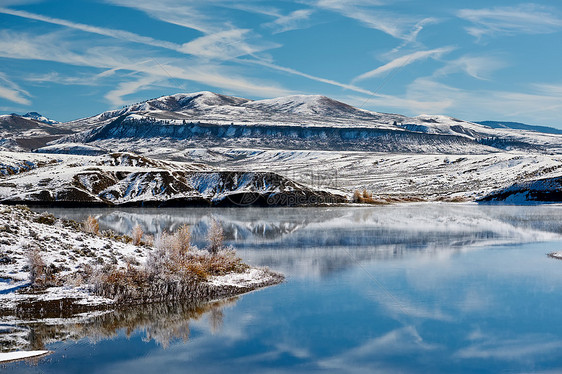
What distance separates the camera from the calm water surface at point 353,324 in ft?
61.6

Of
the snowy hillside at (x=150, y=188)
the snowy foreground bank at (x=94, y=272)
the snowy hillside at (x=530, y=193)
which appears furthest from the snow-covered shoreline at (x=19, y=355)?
the snowy hillside at (x=530, y=193)

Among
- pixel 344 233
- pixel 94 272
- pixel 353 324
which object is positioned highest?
pixel 344 233

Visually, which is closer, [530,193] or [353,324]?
[353,324]

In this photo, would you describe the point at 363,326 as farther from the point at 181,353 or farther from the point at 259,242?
the point at 259,242

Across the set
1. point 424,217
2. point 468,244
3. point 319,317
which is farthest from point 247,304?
point 424,217

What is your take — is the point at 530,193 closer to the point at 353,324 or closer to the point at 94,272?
the point at 353,324

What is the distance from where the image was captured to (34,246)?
27.7 metres

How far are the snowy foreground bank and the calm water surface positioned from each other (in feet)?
5.04

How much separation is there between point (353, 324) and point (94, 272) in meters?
Result: 12.5

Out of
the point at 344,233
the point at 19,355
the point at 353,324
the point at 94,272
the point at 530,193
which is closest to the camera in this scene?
the point at 19,355

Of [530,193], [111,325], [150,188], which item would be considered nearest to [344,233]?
[111,325]

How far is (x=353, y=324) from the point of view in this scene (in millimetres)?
22938

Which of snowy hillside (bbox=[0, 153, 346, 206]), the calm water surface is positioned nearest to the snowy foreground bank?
the calm water surface

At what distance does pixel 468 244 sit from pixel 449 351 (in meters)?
28.0
